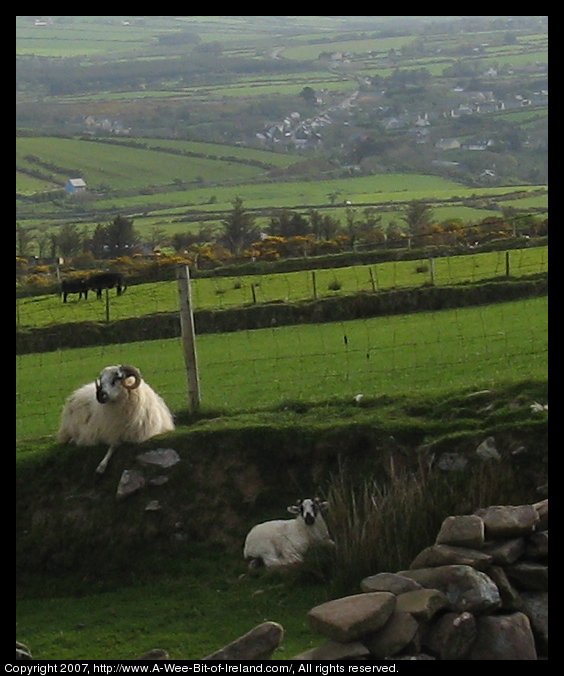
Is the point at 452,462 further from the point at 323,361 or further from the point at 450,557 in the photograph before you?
the point at 323,361

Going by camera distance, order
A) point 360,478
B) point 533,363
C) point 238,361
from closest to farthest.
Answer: point 360,478 → point 533,363 → point 238,361

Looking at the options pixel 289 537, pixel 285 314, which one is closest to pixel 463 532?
pixel 289 537

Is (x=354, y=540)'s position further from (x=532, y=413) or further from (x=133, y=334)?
(x=133, y=334)

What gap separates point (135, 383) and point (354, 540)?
5.56 metres

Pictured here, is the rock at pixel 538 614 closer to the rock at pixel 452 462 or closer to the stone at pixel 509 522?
the stone at pixel 509 522

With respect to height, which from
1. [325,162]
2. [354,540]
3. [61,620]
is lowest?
[61,620]

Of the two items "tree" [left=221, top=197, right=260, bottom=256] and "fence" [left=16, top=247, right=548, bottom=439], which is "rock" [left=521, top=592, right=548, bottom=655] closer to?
"fence" [left=16, top=247, right=548, bottom=439]

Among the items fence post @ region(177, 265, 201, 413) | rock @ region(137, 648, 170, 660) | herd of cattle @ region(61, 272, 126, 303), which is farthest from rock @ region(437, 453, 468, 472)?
herd of cattle @ region(61, 272, 126, 303)

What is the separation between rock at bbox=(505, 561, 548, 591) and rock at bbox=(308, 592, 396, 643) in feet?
5.21

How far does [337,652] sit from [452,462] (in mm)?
5109

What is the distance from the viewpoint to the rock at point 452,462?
50.0ft

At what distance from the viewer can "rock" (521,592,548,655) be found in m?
11.6
